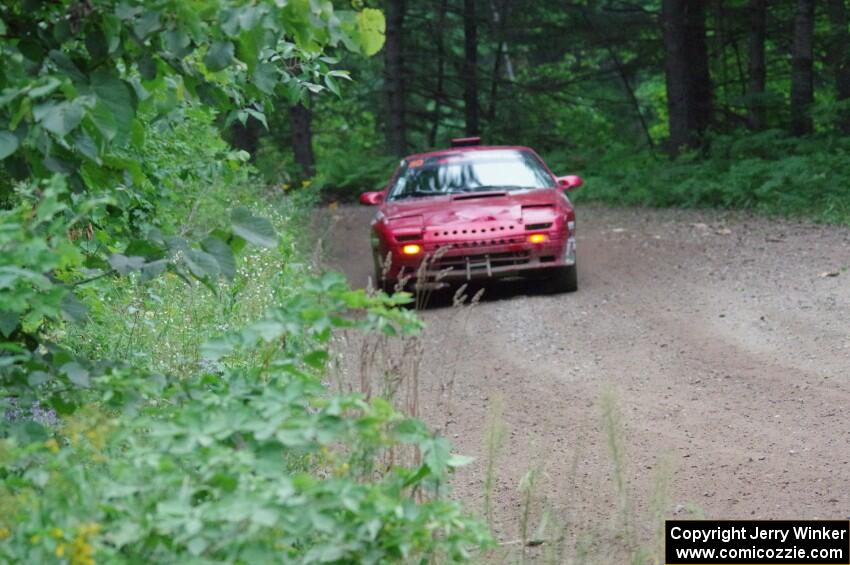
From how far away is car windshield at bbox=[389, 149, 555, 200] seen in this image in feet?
46.0

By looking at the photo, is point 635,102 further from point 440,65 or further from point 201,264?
point 201,264

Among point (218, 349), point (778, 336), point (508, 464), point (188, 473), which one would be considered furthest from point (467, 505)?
point (778, 336)

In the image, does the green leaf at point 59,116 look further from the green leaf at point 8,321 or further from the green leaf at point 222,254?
the green leaf at point 8,321

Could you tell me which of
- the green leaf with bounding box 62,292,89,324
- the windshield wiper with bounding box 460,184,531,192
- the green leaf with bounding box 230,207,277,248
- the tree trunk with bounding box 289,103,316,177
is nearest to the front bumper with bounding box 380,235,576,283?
the windshield wiper with bounding box 460,184,531,192

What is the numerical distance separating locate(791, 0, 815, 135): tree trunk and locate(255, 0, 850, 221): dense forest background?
3 centimetres

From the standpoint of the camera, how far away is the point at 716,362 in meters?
9.46

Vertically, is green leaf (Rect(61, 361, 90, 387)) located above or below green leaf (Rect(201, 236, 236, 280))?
below

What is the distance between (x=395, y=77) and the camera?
31.2 metres

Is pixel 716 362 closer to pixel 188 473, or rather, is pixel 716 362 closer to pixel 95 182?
pixel 95 182

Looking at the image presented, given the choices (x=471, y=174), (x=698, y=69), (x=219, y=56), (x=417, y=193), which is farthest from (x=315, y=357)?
(x=698, y=69)

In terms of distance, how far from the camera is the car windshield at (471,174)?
1403 centimetres

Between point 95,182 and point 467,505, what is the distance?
8.55ft

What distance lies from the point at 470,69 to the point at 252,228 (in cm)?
3048

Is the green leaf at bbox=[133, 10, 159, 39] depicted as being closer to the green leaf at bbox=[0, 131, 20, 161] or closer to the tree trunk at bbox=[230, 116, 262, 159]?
the green leaf at bbox=[0, 131, 20, 161]
